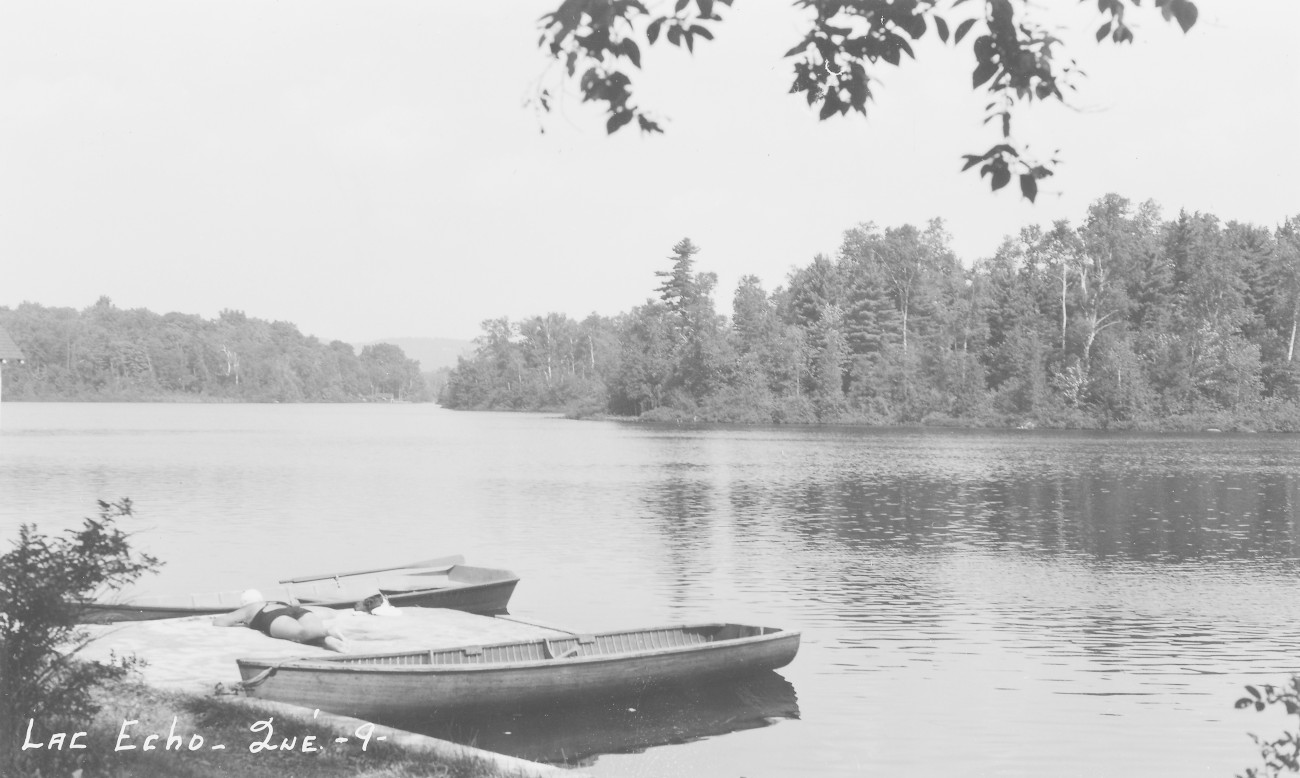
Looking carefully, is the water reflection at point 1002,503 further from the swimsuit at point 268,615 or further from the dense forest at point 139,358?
the dense forest at point 139,358

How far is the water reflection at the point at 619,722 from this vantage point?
11.6 meters

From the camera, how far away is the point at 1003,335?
98.9 metres

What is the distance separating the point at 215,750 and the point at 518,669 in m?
3.77

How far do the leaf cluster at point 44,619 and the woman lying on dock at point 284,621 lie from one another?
256 inches

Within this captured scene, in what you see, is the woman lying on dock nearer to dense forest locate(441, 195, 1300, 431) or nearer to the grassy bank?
the grassy bank

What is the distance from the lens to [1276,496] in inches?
1481

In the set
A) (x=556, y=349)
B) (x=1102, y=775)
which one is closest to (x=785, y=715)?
(x=1102, y=775)

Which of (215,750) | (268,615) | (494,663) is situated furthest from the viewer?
(268,615)

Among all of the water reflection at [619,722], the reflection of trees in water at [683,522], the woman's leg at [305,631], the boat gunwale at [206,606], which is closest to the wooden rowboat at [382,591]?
the boat gunwale at [206,606]

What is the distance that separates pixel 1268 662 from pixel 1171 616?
315 centimetres

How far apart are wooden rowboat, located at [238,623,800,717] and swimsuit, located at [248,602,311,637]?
246cm

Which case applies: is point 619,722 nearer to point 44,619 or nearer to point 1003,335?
point 44,619

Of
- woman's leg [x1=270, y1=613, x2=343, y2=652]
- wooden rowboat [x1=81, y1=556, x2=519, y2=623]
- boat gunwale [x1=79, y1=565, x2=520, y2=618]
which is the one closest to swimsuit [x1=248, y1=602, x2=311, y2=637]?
woman's leg [x1=270, y1=613, x2=343, y2=652]

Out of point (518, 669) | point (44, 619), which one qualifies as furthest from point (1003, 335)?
point (44, 619)
